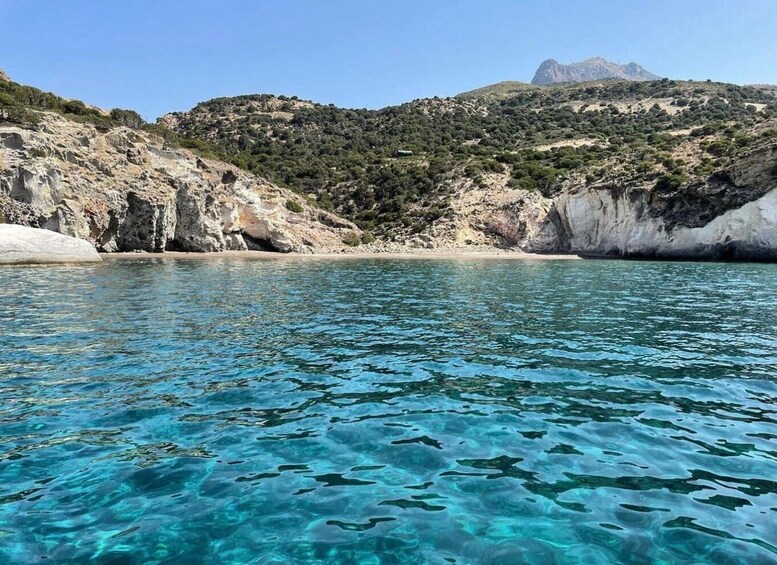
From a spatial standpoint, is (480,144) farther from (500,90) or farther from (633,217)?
(500,90)

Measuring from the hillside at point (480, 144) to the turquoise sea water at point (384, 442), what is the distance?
51.2 meters

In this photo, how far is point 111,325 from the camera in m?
13.4

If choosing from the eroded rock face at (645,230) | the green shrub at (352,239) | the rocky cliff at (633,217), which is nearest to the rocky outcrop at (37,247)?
the green shrub at (352,239)

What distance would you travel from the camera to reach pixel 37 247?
30.5 meters

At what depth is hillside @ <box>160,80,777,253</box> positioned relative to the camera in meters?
65.8

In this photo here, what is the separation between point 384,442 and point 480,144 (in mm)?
95582

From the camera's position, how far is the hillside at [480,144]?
65.8 metres

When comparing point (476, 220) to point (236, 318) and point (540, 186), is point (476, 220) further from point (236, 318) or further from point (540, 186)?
point (236, 318)

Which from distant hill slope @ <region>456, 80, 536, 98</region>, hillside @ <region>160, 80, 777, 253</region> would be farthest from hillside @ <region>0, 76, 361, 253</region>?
distant hill slope @ <region>456, 80, 536, 98</region>

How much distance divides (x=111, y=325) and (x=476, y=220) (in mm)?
58983

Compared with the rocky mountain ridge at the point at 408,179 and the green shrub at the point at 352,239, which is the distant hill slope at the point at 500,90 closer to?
the rocky mountain ridge at the point at 408,179

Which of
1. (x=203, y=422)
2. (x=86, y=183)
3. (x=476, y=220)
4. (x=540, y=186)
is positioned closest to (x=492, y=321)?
(x=203, y=422)

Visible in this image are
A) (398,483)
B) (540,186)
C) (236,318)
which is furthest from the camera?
(540,186)

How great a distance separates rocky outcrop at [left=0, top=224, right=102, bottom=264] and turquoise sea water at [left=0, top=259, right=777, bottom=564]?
19282mm
